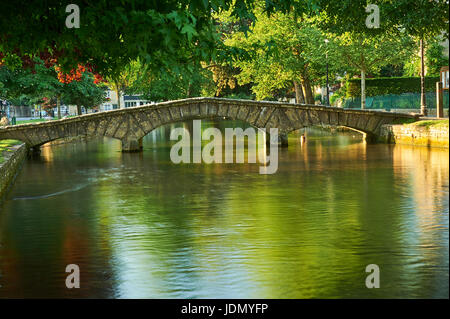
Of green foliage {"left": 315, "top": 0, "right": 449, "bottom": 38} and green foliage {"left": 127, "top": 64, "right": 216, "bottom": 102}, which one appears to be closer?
green foliage {"left": 315, "top": 0, "right": 449, "bottom": 38}

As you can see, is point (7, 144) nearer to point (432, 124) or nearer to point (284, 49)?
point (432, 124)

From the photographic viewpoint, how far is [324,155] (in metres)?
36.9

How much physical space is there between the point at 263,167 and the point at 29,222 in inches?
577

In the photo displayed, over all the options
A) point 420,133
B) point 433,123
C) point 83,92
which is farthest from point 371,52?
point 83,92

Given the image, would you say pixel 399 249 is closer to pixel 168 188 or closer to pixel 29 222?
pixel 29 222

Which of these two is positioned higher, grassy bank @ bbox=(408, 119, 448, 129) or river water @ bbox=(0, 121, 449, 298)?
grassy bank @ bbox=(408, 119, 448, 129)

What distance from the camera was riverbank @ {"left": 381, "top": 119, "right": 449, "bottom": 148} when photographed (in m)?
35.9

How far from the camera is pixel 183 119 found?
1650 inches

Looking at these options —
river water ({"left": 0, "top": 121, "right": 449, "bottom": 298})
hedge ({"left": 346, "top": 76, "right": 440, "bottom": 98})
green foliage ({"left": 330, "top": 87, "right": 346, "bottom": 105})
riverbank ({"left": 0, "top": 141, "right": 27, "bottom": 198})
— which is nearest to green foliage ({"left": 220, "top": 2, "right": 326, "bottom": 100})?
hedge ({"left": 346, "top": 76, "right": 440, "bottom": 98})

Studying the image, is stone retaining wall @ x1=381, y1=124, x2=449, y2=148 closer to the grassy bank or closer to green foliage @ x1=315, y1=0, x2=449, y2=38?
the grassy bank

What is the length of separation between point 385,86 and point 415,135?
27298mm

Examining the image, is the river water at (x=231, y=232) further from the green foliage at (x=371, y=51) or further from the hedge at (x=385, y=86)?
the hedge at (x=385, y=86)

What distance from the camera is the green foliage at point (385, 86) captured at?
6481cm

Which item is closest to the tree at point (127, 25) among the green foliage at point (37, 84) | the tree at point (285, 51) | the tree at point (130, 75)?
the tree at point (130, 75)
